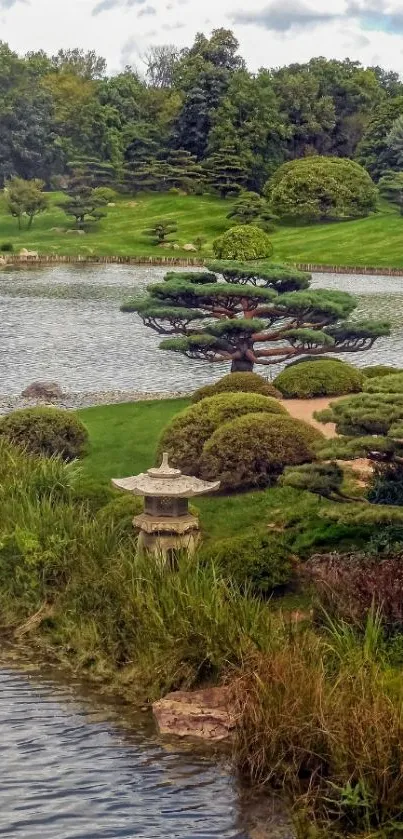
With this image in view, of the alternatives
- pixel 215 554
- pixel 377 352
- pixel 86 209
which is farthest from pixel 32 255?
pixel 215 554

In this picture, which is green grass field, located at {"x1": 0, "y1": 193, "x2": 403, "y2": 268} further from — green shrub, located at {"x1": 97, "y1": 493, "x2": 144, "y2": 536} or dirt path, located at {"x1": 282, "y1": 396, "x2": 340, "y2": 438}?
green shrub, located at {"x1": 97, "y1": 493, "x2": 144, "y2": 536}

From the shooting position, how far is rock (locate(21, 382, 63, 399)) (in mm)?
36844

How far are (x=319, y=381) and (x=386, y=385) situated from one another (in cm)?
1155

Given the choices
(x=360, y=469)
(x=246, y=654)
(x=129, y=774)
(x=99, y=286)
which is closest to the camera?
(x=129, y=774)

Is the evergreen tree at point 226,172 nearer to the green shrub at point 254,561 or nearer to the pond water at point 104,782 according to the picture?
the green shrub at point 254,561

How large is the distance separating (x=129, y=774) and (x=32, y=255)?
2926 inches

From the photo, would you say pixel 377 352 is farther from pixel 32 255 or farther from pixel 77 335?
pixel 32 255

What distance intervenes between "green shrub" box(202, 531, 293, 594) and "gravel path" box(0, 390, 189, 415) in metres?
16.6

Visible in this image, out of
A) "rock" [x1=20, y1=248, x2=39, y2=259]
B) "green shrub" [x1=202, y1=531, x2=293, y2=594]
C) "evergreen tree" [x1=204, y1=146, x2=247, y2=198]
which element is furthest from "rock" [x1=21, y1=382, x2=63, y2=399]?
"evergreen tree" [x1=204, y1=146, x2=247, y2=198]

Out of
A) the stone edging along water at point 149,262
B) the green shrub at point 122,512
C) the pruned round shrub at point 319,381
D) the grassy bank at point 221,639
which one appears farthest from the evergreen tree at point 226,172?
the green shrub at point 122,512

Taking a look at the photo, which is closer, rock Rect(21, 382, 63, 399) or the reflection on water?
the reflection on water

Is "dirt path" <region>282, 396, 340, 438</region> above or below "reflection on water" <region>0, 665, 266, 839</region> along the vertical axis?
above

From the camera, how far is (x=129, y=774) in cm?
1413

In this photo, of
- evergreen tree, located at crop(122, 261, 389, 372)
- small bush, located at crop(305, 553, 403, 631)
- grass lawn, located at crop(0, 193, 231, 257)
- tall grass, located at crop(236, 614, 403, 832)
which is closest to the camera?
tall grass, located at crop(236, 614, 403, 832)
